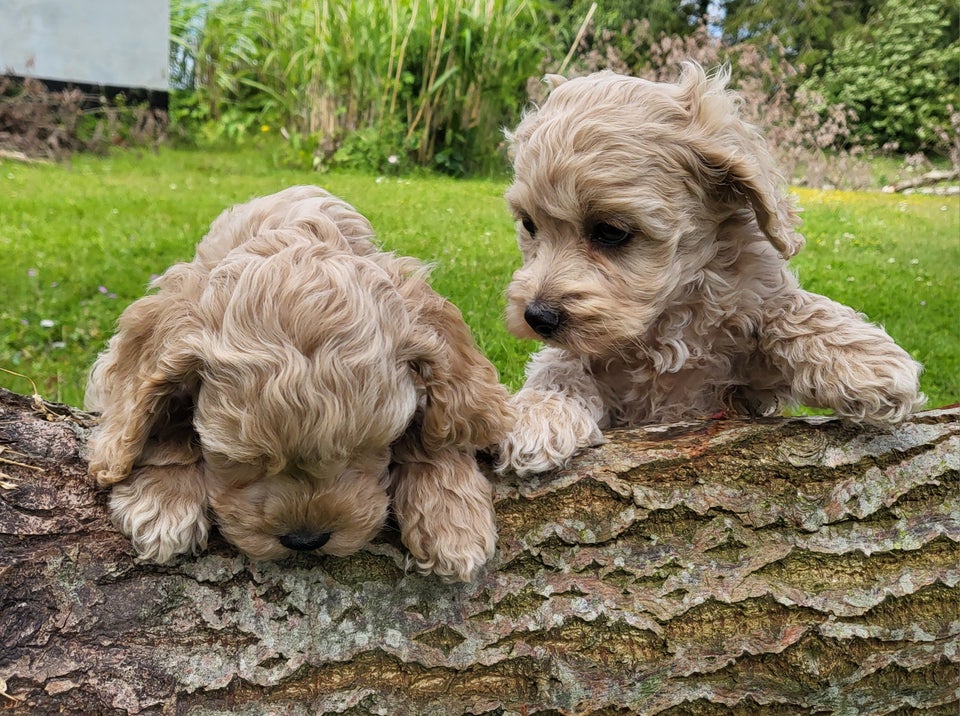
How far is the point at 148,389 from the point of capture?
213cm

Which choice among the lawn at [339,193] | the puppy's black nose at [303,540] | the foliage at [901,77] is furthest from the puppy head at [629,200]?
the foliage at [901,77]

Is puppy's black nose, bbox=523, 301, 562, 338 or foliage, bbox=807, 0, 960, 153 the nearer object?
puppy's black nose, bbox=523, 301, 562, 338

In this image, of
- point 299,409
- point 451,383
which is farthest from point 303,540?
point 451,383

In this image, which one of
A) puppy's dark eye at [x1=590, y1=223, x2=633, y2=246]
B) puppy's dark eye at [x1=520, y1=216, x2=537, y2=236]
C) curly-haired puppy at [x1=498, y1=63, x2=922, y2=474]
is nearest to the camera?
curly-haired puppy at [x1=498, y1=63, x2=922, y2=474]

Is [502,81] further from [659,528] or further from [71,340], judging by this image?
[659,528]

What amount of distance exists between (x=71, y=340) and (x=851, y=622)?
205 inches

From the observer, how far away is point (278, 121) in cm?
1639

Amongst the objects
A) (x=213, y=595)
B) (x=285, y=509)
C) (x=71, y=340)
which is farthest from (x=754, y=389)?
(x=71, y=340)

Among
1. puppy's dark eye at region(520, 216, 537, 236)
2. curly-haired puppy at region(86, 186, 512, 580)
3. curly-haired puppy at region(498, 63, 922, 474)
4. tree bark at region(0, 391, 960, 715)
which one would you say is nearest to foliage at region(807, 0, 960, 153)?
curly-haired puppy at region(498, 63, 922, 474)

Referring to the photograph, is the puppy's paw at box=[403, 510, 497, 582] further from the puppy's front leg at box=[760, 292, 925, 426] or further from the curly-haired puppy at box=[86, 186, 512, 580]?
the puppy's front leg at box=[760, 292, 925, 426]

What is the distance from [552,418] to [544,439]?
145 millimetres

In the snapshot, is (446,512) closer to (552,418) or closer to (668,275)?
(552,418)

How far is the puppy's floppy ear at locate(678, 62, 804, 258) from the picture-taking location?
276 cm

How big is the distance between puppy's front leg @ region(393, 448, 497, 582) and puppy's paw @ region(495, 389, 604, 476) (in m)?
0.12
